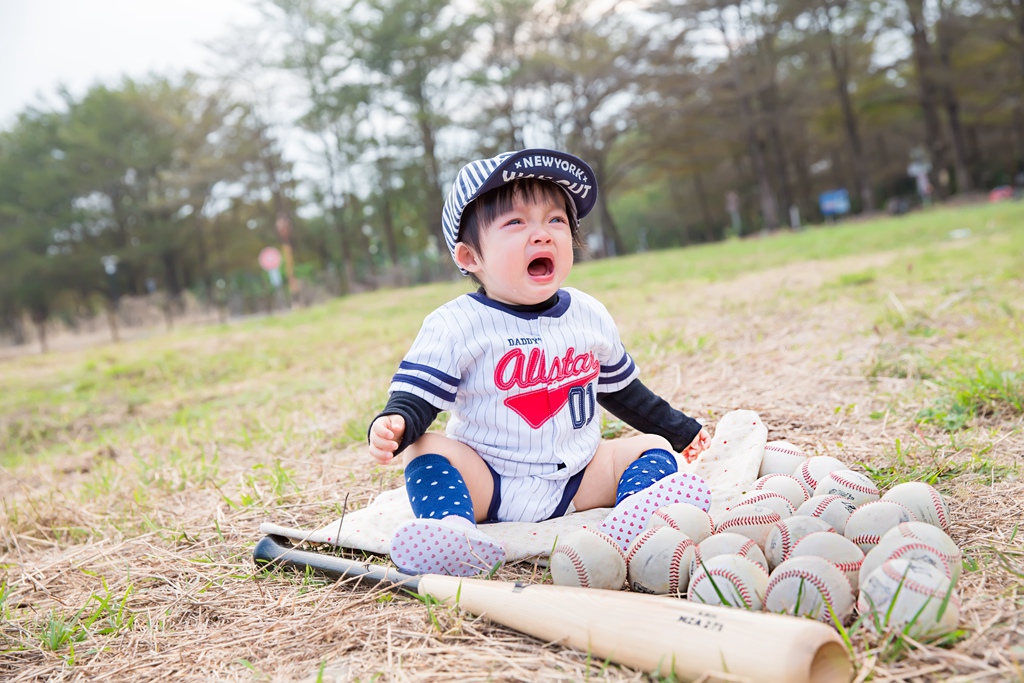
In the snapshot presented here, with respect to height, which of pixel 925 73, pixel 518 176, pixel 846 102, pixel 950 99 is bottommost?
pixel 518 176

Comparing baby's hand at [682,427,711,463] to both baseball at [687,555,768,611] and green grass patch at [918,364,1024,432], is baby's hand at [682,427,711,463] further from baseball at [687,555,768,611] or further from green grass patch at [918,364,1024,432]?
baseball at [687,555,768,611]

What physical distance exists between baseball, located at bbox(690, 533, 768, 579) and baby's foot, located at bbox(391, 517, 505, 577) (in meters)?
0.58

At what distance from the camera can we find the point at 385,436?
2.20m

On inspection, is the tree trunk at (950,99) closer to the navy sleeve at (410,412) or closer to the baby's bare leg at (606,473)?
the baby's bare leg at (606,473)

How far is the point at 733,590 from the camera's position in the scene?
164 centimetres

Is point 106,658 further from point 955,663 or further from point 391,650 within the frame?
point 955,663

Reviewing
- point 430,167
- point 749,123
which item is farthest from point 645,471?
point 430,167

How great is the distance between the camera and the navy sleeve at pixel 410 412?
2.28m

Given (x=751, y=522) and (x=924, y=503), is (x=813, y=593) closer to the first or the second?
(x=751, y=522)

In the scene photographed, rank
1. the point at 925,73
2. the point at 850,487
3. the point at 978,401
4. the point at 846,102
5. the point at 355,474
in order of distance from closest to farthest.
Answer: the point at 850,487, the point at 978,401, the point at 355,474, the point at 925,73, the point at 846,102

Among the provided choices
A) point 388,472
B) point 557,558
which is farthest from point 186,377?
point 557,558

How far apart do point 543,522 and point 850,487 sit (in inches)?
35.7

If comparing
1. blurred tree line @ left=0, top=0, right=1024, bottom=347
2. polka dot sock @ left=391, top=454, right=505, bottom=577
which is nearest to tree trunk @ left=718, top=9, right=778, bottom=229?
blurred tree line @ left=0, top=0, right=1024, bottom=347

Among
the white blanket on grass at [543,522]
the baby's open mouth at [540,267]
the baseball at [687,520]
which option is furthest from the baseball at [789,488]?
the baby's open mouth at [540,267]
